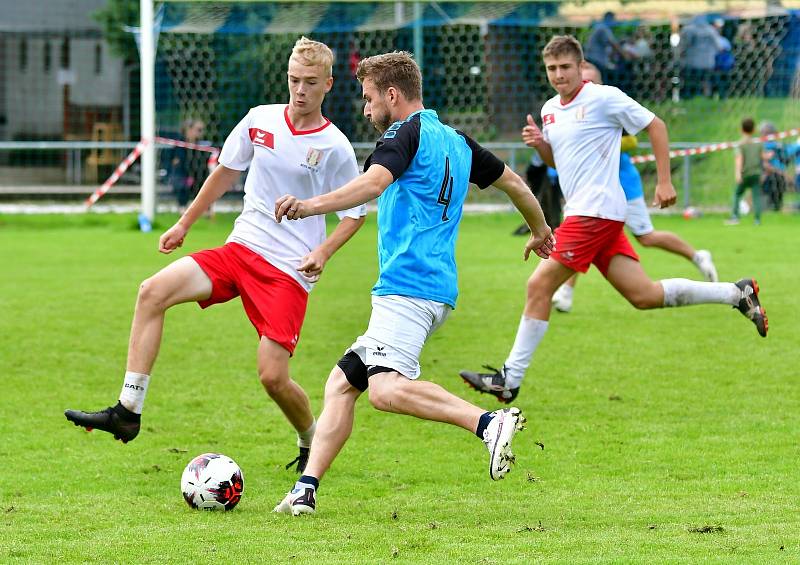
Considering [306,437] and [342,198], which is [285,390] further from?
[342,198]

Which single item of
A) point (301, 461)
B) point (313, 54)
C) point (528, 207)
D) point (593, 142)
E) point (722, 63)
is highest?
point (313, 54)

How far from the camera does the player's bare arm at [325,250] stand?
5578 millimetres

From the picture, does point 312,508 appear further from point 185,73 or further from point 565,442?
point 185,73

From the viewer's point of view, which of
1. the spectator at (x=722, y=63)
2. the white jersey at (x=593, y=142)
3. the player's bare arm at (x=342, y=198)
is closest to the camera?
the player's bare arm at (x=342, y=198)

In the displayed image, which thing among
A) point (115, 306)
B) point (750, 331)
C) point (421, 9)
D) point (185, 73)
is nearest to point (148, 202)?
point (185, 73)

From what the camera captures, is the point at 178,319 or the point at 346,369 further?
the point at 178,319

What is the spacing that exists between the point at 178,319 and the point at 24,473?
568 centimetres

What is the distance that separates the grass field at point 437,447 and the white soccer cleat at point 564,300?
7.5 inches

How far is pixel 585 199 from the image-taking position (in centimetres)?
860

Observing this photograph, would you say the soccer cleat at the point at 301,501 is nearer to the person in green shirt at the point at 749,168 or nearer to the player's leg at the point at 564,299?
the player's leg at the point at 564,299

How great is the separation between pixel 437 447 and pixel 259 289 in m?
1.36

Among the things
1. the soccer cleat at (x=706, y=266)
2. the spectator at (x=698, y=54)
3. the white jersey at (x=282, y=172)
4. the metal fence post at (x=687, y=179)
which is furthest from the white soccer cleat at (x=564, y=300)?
the spectator at (x=698, y=54)

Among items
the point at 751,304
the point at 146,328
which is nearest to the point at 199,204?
the point at 146,328

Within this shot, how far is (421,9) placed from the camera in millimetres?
23234
